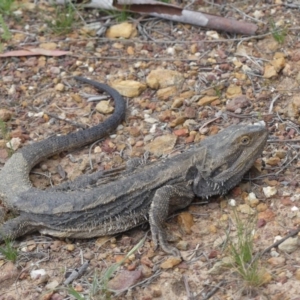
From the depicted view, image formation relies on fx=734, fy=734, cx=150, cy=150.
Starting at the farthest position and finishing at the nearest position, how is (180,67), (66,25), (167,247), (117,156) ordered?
(66,25) → (180,67) → (117,156) → (167,247)

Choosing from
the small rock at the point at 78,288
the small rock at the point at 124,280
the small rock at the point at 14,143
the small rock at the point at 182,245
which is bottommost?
the small rock at the point at 14,143

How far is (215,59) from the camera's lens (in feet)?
22.6

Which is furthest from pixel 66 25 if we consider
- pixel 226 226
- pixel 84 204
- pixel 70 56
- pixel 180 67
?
pixel 226 226

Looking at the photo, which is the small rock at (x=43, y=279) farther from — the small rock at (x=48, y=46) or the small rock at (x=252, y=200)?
the small rock at (x=48, y=46)

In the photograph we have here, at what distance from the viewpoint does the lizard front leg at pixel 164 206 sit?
16.8ft

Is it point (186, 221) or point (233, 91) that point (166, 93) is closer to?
point (233, 91)

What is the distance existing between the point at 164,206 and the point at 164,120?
1220 mm

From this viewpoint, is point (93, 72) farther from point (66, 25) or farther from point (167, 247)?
point (167, 247)

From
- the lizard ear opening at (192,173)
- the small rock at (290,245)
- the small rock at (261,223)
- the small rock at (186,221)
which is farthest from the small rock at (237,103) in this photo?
the small rock at (290,245)

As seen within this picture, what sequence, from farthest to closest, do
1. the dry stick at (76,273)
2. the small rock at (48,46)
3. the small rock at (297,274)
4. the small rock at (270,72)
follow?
the small rock at (48,46) → the small rock at (270,72) → the dry stick at (76,273) → the small rock at (297,274)

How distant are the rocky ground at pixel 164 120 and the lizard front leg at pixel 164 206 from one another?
7 cm

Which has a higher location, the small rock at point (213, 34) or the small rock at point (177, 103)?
the small rock at point (213, 34)

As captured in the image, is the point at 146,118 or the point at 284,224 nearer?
the point at 284,224

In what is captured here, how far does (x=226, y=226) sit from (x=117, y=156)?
129cm
